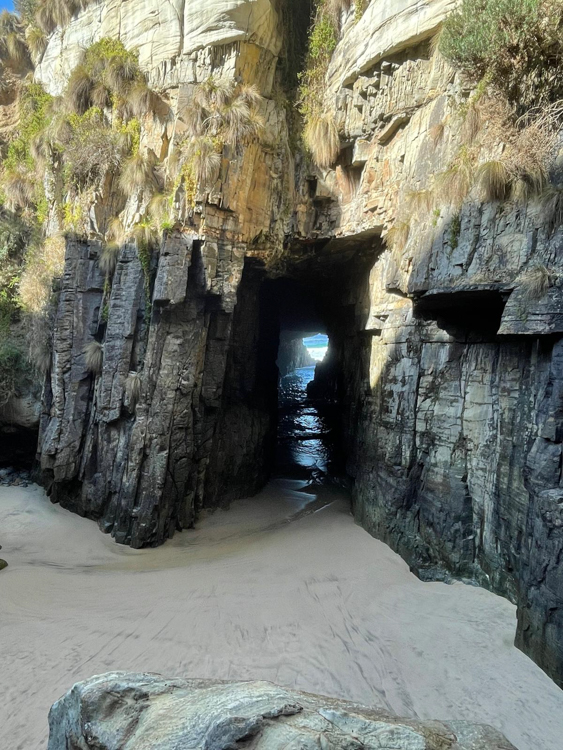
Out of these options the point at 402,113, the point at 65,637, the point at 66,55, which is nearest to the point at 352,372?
the point at 402,113

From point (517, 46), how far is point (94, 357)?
30.6 ft

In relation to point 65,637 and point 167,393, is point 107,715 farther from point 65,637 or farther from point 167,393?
point 167,393

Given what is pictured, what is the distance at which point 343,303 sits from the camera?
37.6ft

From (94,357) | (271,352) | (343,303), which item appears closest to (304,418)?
(271,352)

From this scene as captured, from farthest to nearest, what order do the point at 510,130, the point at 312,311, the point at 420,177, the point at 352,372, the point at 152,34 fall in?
the point at 312,311
the point at 352,372
the point at 152,34
the point at 420,177
the point at 510,130

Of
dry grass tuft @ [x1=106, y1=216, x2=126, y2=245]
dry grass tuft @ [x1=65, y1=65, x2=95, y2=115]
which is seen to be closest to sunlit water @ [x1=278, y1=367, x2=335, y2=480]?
dry grass tuft @ [x1=106, y1=216, x2=126, y2=245]

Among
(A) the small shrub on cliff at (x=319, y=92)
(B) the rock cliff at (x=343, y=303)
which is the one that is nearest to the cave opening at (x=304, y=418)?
(B) the rock cliff at (x=343, y=303)

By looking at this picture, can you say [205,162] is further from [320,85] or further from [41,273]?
[41,273]

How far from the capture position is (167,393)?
29.3ft

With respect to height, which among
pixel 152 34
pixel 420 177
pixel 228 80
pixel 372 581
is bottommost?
pixel 372 581

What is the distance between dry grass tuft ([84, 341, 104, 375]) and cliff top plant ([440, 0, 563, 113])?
861 cm

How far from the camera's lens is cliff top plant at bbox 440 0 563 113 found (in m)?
5.98

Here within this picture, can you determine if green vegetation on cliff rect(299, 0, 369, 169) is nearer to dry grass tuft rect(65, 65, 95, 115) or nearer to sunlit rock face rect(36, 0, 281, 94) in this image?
sunlit rock face rect(36, 0, 281, 94)

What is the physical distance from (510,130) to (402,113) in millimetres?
2607
